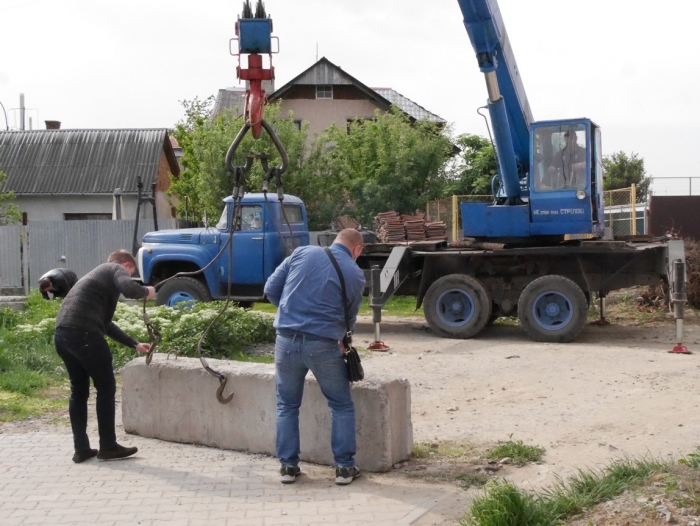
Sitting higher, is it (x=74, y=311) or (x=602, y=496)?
(x=74, y=311)

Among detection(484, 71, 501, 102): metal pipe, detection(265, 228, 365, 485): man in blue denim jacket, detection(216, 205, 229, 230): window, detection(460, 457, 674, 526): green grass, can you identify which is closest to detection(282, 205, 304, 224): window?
detection(216, 205, 229, 230): window

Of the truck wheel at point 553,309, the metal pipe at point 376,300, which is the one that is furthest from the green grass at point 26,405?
the truck wheel at point 553,309

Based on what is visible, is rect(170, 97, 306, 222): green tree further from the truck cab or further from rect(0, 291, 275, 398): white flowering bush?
rect(0, 291, 275, 398): white flowering bush

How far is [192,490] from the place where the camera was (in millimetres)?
5883

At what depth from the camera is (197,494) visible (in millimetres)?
5785

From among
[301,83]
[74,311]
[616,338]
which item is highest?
[301,83]

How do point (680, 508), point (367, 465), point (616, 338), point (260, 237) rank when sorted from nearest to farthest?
point (680, 508) < point (367, 465) < point (616, 338) < point (260, 237)

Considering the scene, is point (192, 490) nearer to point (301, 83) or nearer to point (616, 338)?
point (616, 338)

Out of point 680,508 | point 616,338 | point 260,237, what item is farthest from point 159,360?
point 616,338

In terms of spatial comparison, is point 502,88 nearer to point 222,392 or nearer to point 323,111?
point 222,392

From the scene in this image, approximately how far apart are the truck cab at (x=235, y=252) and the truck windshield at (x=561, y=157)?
4.17 m

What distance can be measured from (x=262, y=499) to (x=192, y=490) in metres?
0.54

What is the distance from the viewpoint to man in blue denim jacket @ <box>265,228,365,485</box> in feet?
19.4

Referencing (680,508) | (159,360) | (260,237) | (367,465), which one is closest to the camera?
(680,508)
